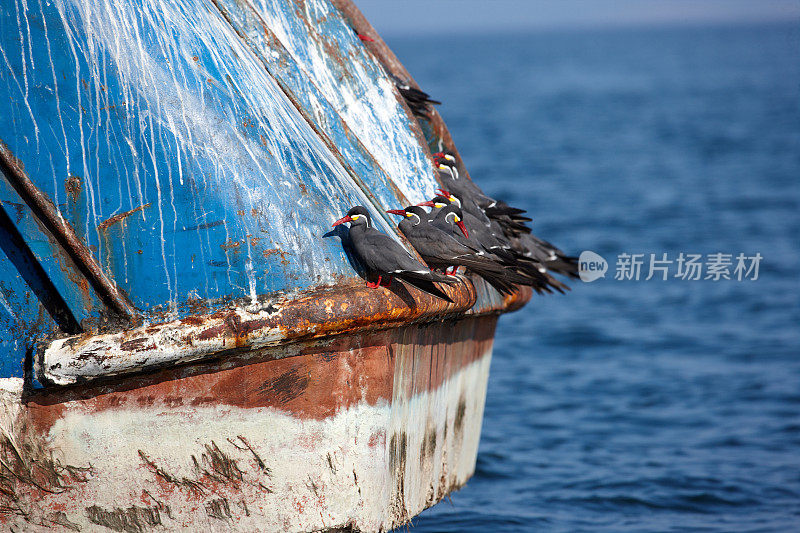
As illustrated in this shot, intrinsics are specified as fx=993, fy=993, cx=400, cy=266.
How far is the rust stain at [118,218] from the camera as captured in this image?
12.6ft

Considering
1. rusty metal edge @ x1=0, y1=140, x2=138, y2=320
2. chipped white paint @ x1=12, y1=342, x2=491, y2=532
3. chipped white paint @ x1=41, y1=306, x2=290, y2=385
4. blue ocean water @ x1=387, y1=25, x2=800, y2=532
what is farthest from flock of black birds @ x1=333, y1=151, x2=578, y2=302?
blue ocean water @ x1=387, y1=25, x2=800, y2=532

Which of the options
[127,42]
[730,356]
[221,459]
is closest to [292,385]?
[221,459]

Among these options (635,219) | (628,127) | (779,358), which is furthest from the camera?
(628,127)

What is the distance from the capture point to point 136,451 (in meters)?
3.92

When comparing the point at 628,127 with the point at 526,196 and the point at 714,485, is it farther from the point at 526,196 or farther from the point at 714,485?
the point at 714,485

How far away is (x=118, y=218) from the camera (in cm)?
384

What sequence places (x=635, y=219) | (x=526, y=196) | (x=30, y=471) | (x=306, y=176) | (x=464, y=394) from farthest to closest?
(x=526, y=196)
(x=635, y=219)
(x=464, y=394)
(x=306, y=176)
(x=30, y=471)

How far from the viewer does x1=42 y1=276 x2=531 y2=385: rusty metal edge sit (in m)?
3.68

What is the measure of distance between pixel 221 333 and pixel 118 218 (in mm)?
612

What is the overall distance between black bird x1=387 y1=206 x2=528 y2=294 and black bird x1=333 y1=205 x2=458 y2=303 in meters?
0.34

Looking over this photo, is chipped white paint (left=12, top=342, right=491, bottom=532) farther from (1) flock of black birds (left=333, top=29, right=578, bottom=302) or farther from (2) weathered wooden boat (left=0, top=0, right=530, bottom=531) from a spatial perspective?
(1) flock of black birds (left=333, top=29, right=578, bottom=302)

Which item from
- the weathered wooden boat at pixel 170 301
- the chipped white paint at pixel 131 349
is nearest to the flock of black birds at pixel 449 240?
the weathered wooden boat at pixel 170 301

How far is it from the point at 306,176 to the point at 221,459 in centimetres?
122

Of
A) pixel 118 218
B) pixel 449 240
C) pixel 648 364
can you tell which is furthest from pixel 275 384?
pixel 648 364
